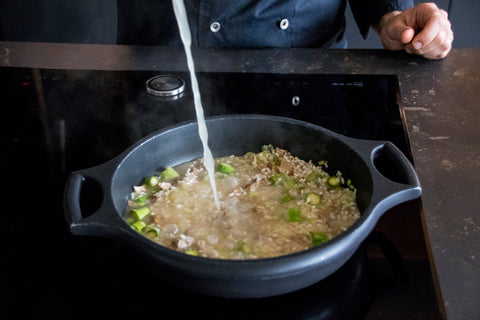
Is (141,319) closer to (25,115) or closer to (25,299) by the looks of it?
(25,299)

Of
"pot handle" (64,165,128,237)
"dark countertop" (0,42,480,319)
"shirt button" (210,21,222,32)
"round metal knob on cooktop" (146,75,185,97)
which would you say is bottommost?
"dark countertop" (0,42,480,319)

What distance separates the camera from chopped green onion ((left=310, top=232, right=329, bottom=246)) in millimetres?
1111

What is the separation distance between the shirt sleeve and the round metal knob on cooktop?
2.93 ft

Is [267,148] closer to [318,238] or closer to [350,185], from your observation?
A: [350,185]

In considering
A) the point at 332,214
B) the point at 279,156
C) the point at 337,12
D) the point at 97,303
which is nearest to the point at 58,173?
the point at 97,303

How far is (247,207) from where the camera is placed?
48.9 inches

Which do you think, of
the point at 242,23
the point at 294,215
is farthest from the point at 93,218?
the point at 242,23

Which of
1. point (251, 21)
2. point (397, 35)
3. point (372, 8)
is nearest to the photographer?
point (397, 35)

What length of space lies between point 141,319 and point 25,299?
0.24 metres

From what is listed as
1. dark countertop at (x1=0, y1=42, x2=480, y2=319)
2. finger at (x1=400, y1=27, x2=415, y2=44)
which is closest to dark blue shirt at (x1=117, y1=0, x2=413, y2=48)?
dark countertop at (x1=0, y1=42, x2=480, y2=319)

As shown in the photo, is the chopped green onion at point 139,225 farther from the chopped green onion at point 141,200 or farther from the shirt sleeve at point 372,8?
the shirt sleeve at point 372,8

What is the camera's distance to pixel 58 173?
4.37ft

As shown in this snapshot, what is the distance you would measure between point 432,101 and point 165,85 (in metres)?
0.85

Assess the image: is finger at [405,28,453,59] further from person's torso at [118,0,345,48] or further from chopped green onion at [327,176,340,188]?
chopped green onion at [327,176,340,188]
